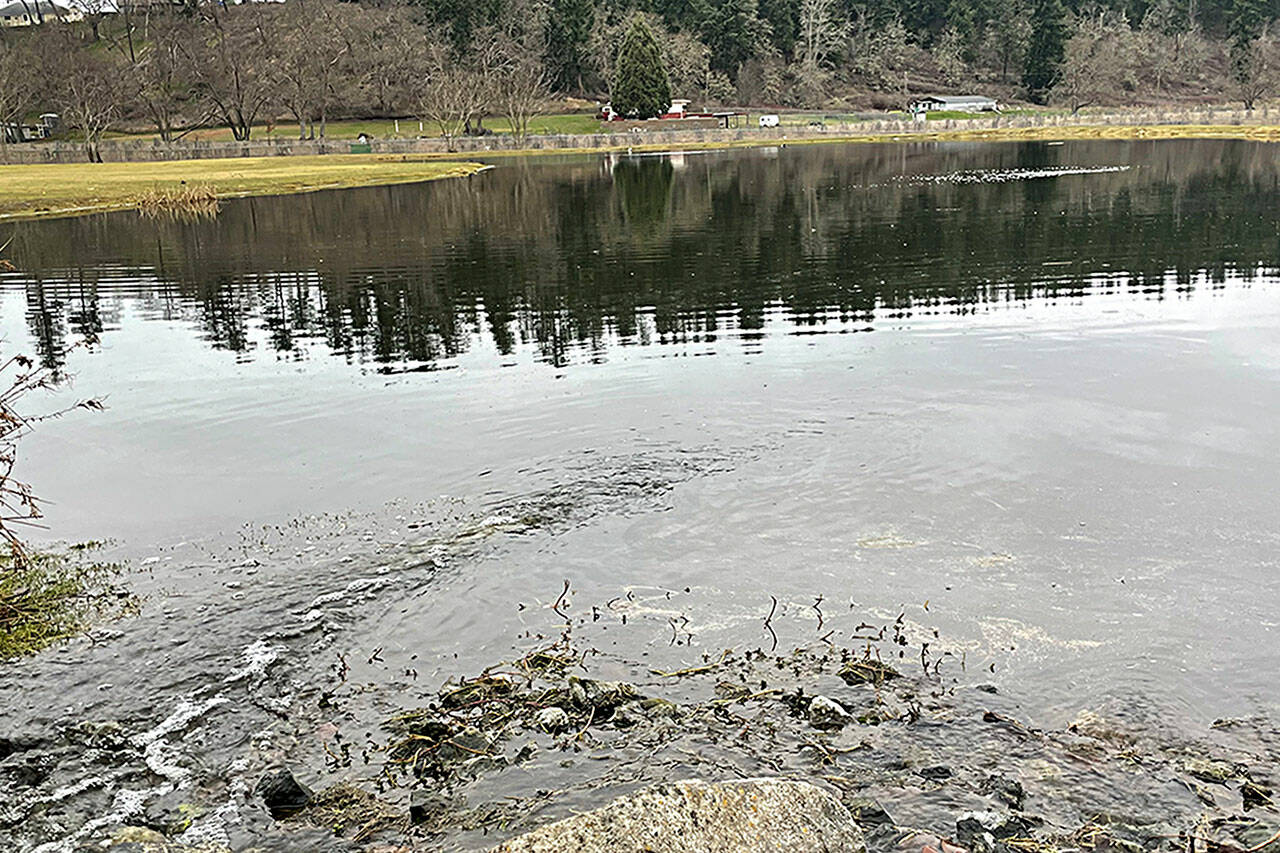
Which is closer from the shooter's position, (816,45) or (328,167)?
(328,167)

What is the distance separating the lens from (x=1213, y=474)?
14.6m

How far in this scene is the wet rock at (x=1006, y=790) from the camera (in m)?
7.48

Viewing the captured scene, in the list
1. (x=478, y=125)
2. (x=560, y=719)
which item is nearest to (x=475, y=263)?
(x=560, y=719)

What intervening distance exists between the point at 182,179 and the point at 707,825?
81640 millimetres

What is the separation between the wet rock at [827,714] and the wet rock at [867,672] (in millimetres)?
536

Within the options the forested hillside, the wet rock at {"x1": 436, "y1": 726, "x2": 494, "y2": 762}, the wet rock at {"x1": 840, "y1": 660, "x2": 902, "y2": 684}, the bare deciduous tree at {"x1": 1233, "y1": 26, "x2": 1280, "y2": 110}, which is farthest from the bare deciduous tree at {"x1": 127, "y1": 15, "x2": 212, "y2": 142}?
the bare deciduous tree at {"x1": 1233, "y1": 26, "x2": 1280, "y2": 110}

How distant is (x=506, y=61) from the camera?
16400 centimetres

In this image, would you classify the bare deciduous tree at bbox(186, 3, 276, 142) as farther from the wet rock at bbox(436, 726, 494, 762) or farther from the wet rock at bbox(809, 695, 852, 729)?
the wet rock at bbox(809, 695, 852, 729)

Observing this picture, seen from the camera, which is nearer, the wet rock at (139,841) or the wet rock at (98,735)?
the wet rock at (139,841)

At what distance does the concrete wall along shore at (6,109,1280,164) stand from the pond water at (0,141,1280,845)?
291ft

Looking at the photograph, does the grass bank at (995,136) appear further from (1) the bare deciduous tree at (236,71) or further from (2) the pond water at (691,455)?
(2) the pond water at (691,455)

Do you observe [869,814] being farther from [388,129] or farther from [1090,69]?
[1090,69]

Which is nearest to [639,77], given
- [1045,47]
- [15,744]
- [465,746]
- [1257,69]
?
[1045,47]

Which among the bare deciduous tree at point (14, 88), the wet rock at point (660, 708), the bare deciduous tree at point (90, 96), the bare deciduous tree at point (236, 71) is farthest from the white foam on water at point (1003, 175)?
the bare deciduous tree at point (14, 88)
